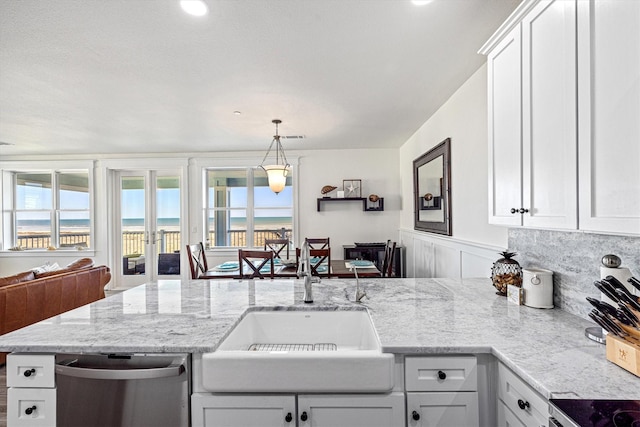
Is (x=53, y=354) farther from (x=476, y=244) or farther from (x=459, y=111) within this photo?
(x=459, y=111)

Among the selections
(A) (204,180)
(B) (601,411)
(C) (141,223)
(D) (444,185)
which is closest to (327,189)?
(A) (204,180)

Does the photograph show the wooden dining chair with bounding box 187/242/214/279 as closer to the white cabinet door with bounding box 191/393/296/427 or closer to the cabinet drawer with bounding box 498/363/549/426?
the white cabinet door with bounding box 191/393/296/427

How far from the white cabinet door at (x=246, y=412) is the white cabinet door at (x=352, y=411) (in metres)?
0.05

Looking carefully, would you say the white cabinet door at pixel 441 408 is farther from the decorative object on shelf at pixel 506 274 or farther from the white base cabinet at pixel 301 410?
the decorative object on shelf at pixel 506 274

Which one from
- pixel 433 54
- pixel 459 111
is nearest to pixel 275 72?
pixel 433 54

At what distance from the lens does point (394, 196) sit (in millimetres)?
5535

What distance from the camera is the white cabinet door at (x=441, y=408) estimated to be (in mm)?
1104

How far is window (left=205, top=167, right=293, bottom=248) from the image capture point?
5.74m

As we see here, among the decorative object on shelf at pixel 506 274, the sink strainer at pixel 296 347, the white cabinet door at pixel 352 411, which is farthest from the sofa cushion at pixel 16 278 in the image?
the decorative object on shelf at pixel 506 274

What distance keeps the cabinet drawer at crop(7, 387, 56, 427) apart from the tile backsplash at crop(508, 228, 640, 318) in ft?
7.11

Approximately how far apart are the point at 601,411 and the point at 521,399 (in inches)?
10.1

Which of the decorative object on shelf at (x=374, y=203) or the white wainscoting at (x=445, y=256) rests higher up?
the decorative object on shelf at (x=374, y=203)

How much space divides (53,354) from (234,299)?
793 millimetres

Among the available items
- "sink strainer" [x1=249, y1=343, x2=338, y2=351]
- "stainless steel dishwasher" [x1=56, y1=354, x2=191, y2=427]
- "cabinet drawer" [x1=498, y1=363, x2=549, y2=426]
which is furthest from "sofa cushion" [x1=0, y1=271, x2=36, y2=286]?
"cabinet drawer" [x1=498, y1=363, x2=549, y2=426]
